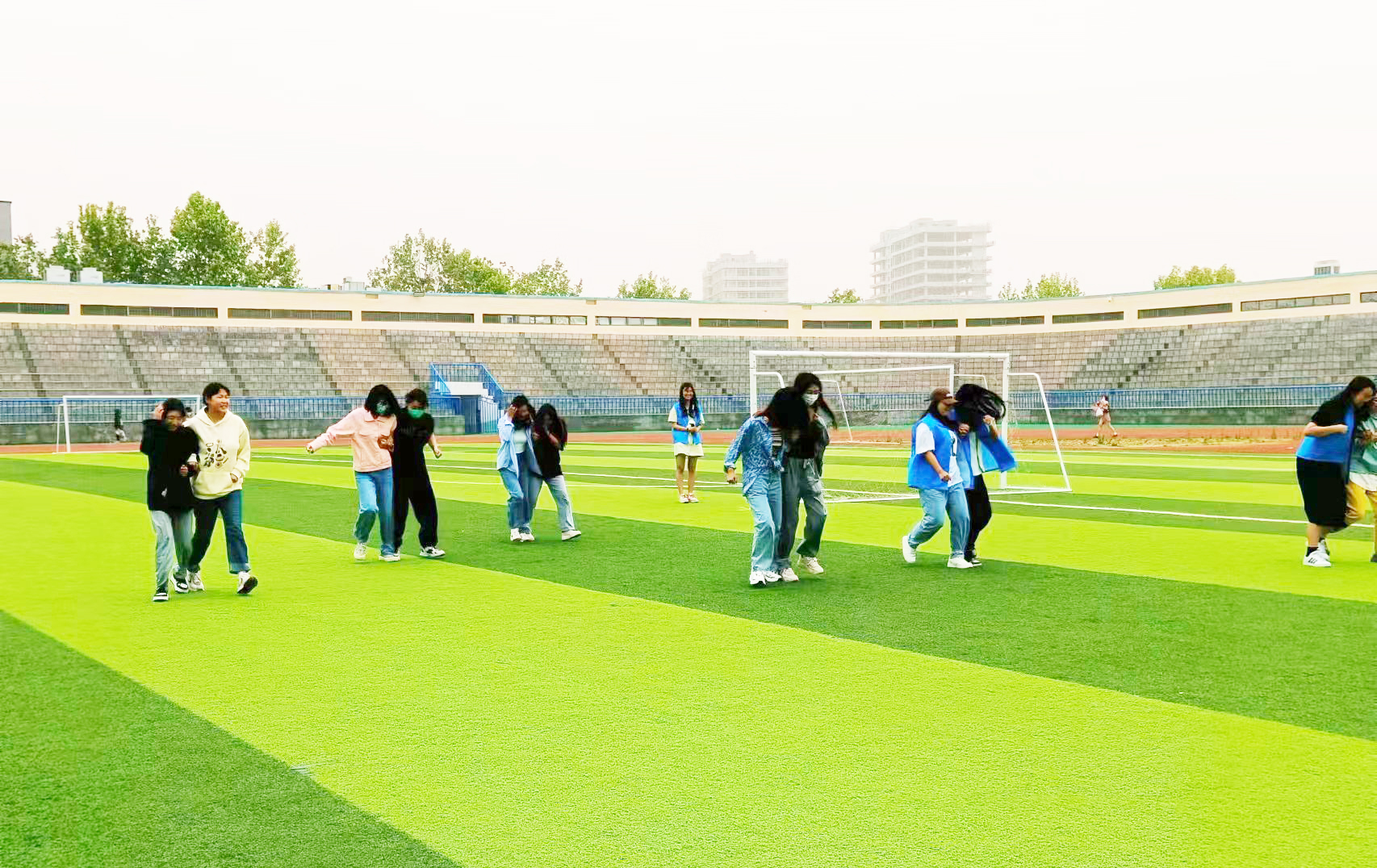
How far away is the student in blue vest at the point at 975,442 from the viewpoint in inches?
438

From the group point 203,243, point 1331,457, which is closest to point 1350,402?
point 1331,457

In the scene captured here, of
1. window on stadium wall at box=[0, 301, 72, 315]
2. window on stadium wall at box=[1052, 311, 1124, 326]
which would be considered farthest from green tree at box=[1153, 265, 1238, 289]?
window on stadium wall at box=[0, 301, 72, 315]

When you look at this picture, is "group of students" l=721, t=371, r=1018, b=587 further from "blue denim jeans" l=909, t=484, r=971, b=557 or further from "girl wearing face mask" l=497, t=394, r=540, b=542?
"girl wearing face mask" l=497, t=394, r=540, b=542

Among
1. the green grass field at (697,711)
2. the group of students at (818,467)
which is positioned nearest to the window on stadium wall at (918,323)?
the green grass field at (697,711)

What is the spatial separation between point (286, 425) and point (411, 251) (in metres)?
67.0

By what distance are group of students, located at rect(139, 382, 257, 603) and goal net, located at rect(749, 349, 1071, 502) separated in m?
6.83

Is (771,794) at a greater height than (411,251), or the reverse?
(411,251)

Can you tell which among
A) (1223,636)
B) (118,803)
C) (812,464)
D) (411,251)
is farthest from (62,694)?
(411,251)

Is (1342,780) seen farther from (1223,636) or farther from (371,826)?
(371,826)

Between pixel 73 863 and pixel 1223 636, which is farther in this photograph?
pixel 1223 636

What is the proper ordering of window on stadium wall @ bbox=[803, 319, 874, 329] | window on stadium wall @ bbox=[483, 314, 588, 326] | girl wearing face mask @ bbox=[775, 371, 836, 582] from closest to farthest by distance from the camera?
girl wearing face mask @ bbox=[775, 371, 836, 582] → window on stadium wall @ bbox=[483, 314, 588, 326] → window on stadium wall @ bbox=[803, 319, 874, 329]

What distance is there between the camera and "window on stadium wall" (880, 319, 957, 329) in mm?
69625

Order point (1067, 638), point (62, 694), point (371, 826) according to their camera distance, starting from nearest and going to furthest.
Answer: point (371, 826) < point (62, 694) < point (1067, 638)

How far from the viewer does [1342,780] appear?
5.03 meters
